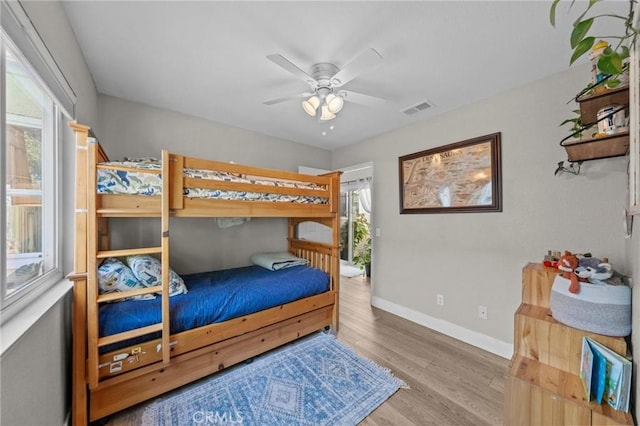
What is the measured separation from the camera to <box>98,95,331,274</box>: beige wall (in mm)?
2381

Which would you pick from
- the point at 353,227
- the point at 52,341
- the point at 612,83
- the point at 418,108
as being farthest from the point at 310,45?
the point at 353,227

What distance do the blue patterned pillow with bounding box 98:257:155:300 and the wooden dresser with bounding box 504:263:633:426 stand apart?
2.36 m

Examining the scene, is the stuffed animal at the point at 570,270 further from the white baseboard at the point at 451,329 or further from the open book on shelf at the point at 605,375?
the white baseboard at the point at 451,329

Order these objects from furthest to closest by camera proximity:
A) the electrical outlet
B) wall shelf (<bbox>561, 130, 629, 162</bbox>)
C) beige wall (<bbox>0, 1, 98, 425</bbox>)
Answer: the electrical outlet, wall shelf (<bbox>561, 130, 629, 162</bbox>), beige wall (<bbox>0, 1, 98, 425</bbox>)

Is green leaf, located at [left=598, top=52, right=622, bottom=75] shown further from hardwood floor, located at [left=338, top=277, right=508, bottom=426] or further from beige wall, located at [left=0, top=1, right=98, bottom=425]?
beige wall, located at [left=0, top=1, right=98, bottom=425]

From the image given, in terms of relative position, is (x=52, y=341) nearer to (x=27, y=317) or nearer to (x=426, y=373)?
(x=27, y=317)

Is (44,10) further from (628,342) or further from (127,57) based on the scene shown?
(628,342)

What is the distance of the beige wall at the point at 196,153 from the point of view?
93.7 inches

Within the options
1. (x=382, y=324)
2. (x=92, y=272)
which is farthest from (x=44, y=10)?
(x=382, y=324)

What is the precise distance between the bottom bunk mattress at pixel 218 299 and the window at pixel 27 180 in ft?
1.49

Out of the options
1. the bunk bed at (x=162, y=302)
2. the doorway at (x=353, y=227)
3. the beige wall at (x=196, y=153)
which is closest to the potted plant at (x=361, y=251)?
the doorway at (x=353, y=227)

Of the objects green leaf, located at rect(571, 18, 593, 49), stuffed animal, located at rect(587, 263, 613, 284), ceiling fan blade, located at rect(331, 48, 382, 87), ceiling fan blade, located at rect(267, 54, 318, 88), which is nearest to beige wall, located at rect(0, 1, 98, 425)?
ceiling fan blade, located at rect(267, 54, 318, 88)

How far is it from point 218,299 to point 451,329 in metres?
2.38

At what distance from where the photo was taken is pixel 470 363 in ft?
6.87
